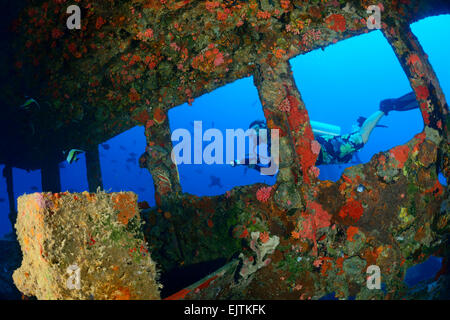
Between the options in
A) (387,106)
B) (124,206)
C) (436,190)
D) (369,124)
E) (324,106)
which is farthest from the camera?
(324,106)

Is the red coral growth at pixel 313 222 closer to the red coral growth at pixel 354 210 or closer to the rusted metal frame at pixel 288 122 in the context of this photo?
the red coral growth at pixel 354 210

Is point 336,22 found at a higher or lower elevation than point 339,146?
higher

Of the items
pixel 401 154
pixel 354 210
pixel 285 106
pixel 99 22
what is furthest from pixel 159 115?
pixel 401 154

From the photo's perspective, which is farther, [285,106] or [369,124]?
[369,124]

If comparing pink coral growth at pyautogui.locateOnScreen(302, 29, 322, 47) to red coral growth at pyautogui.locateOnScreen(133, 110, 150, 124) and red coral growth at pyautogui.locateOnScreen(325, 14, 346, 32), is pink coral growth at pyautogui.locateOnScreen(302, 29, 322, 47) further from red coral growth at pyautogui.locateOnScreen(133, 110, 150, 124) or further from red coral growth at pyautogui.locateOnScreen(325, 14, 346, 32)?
red coral growth at pyautogui.locateOnScreen(133, 110, 150, 124)

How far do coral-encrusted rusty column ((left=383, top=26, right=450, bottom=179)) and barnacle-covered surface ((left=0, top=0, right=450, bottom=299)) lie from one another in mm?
15

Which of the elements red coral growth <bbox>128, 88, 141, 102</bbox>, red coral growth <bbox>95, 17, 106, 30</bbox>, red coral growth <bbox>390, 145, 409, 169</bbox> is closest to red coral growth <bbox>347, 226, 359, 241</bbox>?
red coral growth <bbox>390, 145, 409, 169</bbox>

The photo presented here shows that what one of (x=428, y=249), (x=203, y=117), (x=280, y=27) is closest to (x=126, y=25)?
(x=280, y=27)

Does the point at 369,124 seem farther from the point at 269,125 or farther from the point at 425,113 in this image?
the point at 269,125

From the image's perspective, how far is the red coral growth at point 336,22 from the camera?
351 centimetres

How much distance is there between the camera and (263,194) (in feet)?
10.9

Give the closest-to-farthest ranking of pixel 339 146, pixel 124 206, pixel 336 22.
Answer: pixel 124 206 < pixel 336 22 < pixel 339 146

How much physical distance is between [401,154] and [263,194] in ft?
5.84

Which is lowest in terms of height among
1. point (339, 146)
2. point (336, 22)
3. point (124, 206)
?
point (124, 206)
